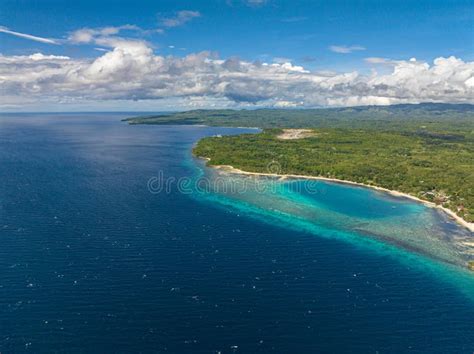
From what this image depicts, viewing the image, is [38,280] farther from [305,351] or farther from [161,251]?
[305,351]

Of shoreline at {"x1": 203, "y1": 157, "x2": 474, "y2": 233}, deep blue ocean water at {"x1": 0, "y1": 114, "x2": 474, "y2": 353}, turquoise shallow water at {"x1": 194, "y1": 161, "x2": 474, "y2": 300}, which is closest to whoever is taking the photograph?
deep blue ocean water at {"x1": 0, "y1": 114, "x2": 474, "y2": 353}

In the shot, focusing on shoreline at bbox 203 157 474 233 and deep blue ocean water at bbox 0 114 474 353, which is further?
shoreline at bbox 203 157 474 233
